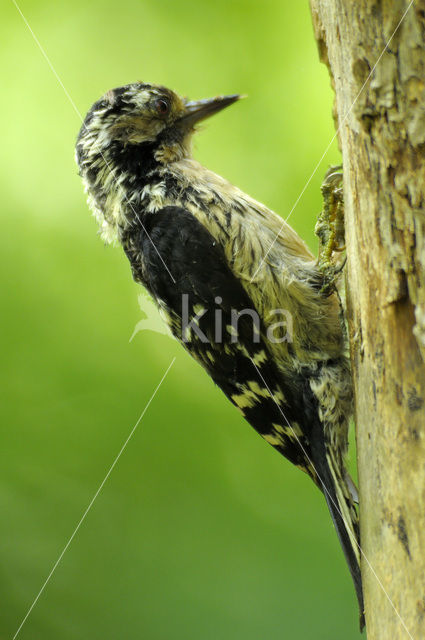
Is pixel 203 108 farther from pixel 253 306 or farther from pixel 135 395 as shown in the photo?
pixel 135 395

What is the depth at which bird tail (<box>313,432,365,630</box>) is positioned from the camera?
159 cm

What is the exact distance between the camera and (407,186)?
108 cm

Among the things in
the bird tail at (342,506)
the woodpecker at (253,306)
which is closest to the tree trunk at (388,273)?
the bird tail at (342,506)

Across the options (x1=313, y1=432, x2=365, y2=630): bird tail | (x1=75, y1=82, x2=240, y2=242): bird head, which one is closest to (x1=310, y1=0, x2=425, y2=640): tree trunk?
(x1=313, y1=432, x2=365, y2=630): bird tail

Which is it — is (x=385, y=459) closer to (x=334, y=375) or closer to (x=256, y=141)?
(x=334, y=375)

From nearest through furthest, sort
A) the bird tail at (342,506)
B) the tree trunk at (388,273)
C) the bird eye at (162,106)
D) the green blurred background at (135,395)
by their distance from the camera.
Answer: the tree trunk at (388,273) → the bird tail at (342,506) → the bird eye at (162,106) → the green blurred background at (135,395)

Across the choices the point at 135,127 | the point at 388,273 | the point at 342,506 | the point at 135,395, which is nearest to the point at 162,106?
the point at 135,127

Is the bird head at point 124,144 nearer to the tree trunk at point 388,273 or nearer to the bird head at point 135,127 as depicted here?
the bird head at point 135,127

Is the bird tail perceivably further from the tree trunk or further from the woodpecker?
the tree trunk

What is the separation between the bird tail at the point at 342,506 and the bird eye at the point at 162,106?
1.33 meters

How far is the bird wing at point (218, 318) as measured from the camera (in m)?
1.83

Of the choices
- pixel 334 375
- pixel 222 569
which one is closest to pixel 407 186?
pixel 334 375

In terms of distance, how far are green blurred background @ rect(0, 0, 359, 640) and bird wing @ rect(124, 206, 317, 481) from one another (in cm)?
73

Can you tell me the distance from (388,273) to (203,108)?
4.81 feet
